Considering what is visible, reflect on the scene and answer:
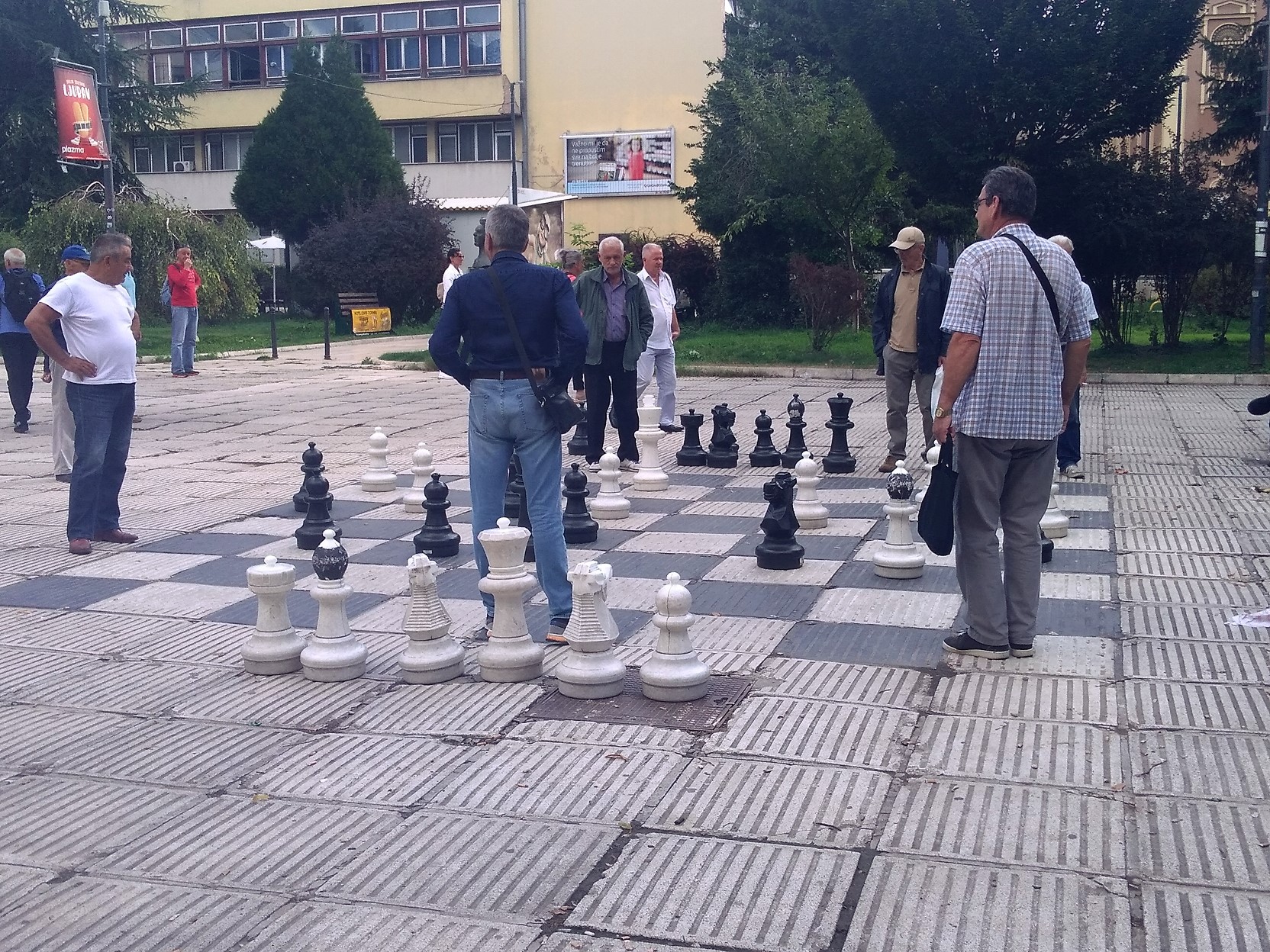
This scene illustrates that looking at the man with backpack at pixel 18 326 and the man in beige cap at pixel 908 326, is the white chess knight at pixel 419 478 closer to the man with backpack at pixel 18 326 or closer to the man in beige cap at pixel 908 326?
the man in beige cap at pixel 908 326

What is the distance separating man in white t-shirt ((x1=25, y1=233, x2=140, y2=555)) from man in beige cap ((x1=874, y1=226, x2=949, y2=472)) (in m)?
5.10

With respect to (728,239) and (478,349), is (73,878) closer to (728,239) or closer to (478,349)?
(478,349)

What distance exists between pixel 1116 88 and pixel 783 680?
16.5m

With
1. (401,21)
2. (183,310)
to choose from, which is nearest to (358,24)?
(401,21)

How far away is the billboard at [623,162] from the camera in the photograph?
43.7m

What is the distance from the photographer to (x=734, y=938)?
3.07 metres

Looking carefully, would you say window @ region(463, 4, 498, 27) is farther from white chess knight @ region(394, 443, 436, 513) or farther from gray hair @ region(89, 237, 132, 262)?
gray hair @ region(89, 237, 132, 262)

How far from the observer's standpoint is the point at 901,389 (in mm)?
9609

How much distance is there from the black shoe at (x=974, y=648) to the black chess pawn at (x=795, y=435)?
4.35 metres

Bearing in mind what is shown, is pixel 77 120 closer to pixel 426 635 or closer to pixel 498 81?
pixel 426 635

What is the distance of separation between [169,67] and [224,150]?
3491 millimetres

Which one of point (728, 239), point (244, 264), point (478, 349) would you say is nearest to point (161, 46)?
point (244, 264)

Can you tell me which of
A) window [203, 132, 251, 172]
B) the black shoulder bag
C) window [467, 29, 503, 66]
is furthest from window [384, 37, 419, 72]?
the black shoulder bag

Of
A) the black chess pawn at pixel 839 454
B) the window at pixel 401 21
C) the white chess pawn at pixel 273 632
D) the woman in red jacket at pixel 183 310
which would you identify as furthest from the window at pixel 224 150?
the white chess pawn at pixel 273 632
